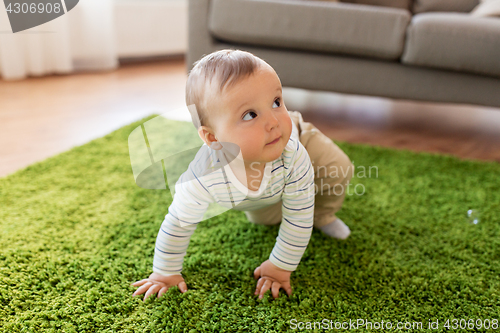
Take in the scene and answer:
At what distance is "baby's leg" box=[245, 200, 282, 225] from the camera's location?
0.84 meters

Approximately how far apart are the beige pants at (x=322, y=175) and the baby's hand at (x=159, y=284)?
0.22m

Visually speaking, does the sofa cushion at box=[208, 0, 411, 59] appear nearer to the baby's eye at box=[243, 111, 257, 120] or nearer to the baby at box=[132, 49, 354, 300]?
the baby at box=[132, 49, 354, 300]

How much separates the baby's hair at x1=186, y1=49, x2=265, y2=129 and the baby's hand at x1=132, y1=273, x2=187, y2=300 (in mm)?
310

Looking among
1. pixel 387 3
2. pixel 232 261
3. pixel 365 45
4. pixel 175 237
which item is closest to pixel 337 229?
pixel 232 261

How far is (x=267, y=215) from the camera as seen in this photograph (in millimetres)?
860

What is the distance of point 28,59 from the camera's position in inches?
82.7

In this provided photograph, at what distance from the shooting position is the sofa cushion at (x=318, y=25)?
1.38m

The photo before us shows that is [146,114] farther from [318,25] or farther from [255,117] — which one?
[255,117]

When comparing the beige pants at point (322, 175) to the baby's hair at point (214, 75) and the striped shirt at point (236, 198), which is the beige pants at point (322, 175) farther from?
the baby's hair at point (214, 75)

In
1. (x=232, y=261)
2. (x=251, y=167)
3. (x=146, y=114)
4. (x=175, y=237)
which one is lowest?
(x=146, y=114)

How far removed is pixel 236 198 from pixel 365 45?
980 millimetres

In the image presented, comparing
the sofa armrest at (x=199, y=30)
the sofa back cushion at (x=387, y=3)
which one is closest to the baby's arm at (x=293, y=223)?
the sofa armrest at (x=199, y=30)

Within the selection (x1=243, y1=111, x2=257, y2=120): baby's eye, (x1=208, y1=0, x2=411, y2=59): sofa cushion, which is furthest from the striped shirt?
(x1=208, y1=0, x2=411, y2=59): sofa cushion

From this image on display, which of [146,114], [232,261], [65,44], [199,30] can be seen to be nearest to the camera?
[232,261]
